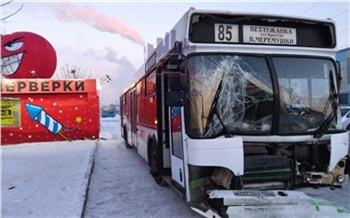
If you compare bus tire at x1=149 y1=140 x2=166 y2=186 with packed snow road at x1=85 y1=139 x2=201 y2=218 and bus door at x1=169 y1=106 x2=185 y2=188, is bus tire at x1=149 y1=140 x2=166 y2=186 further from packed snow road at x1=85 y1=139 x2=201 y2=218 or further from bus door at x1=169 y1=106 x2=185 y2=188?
bus door at x1=169 y1=106 x2=185 y2=188

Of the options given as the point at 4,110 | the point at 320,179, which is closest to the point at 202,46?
the point at 320,179

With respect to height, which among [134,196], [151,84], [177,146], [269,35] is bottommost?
[134,196]

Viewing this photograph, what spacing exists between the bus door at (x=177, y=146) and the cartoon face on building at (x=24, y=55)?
1309 cm

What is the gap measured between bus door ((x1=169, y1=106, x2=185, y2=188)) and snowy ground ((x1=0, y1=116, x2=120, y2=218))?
1.69 meters

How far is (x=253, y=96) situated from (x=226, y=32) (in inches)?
41.8

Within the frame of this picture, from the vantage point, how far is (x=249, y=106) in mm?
4918

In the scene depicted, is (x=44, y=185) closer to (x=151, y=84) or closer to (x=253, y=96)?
(x=151, y=84)

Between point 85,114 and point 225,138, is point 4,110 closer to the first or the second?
point 85,114

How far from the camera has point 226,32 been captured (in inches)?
197

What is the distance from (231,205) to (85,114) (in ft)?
45.7

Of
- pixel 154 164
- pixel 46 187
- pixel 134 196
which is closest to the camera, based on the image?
pixel 134 196

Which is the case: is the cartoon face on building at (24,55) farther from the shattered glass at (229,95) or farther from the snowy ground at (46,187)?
the shattered glass at (229,95)

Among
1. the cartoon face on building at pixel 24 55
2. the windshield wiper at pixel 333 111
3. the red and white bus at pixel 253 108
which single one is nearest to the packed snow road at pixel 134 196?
the red and white bus at pixel 253 108

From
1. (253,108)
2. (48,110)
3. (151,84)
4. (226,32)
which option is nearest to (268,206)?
(253,108)
